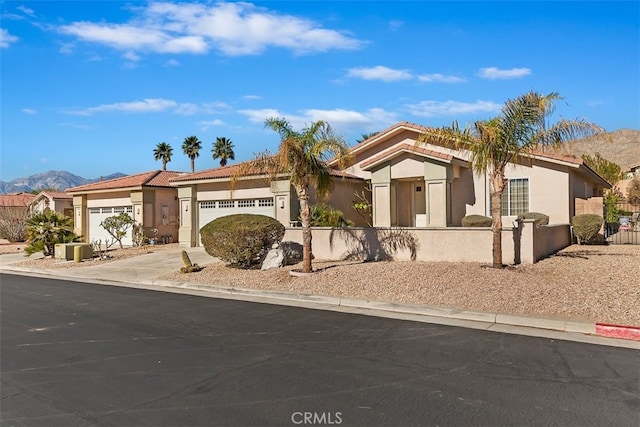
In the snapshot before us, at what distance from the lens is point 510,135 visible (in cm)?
1292

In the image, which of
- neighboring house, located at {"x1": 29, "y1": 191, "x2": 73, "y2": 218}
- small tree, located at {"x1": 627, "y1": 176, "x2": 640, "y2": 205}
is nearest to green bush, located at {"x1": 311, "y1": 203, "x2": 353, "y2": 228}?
neighboring house, located at {"x1": 29, "y1": 191, "x2": 73, "y2": 218}

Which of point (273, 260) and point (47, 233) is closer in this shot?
point (273, 260)

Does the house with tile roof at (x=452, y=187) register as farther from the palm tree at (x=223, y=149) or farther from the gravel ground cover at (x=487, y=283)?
the palm tree at (x=223, y=149)

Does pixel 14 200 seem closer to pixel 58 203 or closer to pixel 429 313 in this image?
pixel 58 203

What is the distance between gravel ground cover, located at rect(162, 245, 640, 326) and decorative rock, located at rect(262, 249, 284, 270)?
531 mm

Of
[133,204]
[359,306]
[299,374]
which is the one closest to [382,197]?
[359,306]

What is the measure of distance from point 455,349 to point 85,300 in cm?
928

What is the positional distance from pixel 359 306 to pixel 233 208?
555 inches

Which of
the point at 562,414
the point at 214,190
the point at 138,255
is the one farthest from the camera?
the point at 214,190

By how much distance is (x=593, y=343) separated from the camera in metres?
7.87

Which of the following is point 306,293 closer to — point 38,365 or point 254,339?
point 254,339

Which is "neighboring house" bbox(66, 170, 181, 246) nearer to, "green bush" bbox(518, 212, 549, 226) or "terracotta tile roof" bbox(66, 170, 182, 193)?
"terracotta tile roof" bbox(66, 170, 182, 193)

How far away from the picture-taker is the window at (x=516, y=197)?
21266 mm

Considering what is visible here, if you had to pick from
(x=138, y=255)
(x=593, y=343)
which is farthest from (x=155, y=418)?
(x=138, y=255)
